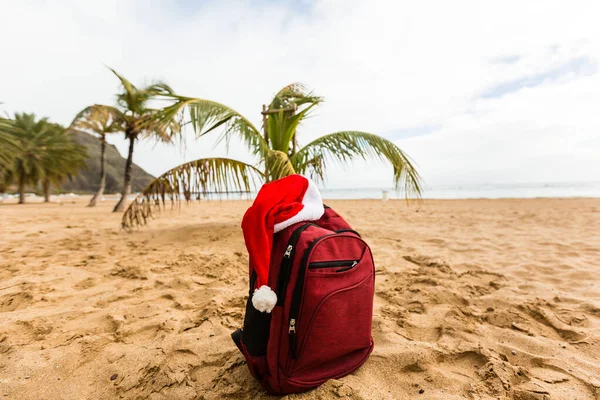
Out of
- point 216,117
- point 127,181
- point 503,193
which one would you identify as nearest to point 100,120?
point 127,181

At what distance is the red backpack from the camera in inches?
42.9

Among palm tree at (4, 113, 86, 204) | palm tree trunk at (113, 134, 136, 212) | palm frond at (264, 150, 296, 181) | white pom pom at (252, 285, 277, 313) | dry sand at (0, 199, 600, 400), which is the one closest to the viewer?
white pom pom at (252, 285, 277, 313)

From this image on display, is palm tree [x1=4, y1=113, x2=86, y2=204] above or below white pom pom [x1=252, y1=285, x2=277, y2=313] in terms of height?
above

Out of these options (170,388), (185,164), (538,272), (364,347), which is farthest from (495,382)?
(185,164)

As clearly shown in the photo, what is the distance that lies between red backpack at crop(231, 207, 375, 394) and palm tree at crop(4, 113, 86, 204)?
19598 millimetres

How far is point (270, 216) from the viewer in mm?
1168

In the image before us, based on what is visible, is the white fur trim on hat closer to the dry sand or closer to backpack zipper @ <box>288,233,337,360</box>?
backpack zipper @ <box>288,233,337,360</box>

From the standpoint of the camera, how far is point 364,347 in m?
1.30

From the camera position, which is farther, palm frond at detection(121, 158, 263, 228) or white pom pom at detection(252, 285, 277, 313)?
palm frond at detection(121, 158, 263, 228)

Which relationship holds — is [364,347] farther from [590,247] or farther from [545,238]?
[545,238]

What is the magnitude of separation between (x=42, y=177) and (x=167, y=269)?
1822 cm

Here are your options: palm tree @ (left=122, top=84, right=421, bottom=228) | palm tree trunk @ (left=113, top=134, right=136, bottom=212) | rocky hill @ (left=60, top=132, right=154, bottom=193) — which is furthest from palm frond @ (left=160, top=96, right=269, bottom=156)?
rocky hill @ (left=60, top=132, right=154, bottom=193)

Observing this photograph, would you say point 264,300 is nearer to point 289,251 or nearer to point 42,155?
point 289,251

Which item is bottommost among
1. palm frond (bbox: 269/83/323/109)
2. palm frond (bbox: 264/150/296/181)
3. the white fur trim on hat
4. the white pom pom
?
the white pom pom
